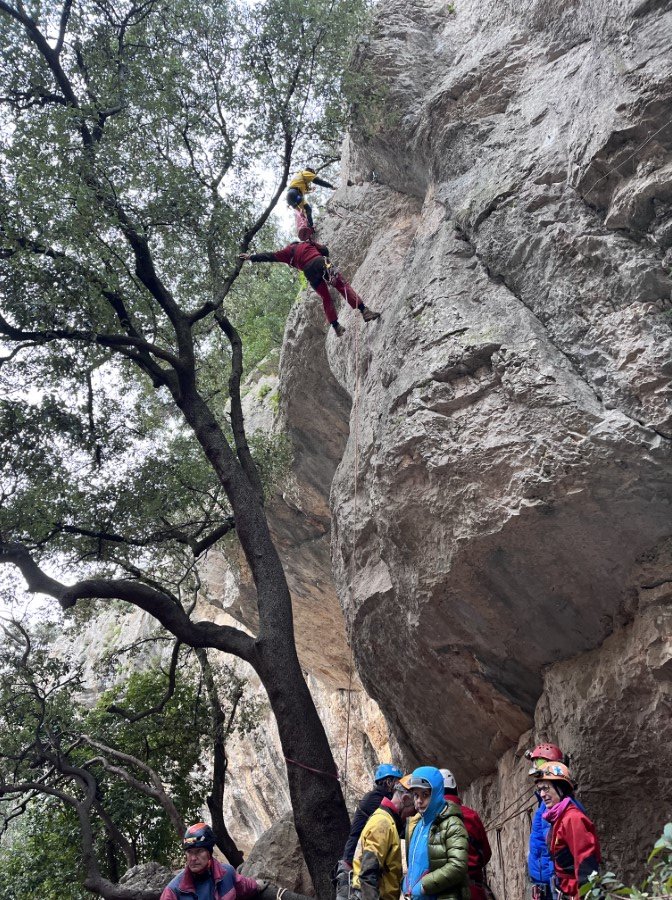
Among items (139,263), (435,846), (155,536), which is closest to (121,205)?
(139,263)

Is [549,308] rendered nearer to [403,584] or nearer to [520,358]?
[520,358]

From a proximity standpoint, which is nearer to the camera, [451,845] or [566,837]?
[566,837]

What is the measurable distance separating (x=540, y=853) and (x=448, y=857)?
2.94 feet

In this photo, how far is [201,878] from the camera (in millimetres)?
6348

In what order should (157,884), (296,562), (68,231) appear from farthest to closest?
(296,562)
(68,231)
(157,884)

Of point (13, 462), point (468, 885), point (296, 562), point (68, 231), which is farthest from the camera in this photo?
point (296, 562)

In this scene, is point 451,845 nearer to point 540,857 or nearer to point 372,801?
point 540,857

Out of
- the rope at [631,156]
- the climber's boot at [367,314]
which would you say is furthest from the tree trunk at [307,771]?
the rope at [631,156]

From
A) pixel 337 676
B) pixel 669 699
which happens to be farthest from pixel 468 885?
pixel 337 676

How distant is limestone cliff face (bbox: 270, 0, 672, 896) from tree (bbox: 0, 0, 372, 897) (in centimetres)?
181

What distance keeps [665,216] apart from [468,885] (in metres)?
5.24

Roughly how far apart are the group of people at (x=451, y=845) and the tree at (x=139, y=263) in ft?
8.10

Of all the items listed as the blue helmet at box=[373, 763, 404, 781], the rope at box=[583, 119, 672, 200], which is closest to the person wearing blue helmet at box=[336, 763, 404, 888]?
the blue helmet at box=[373, 763, 404, 781]

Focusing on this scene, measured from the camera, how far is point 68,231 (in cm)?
952
